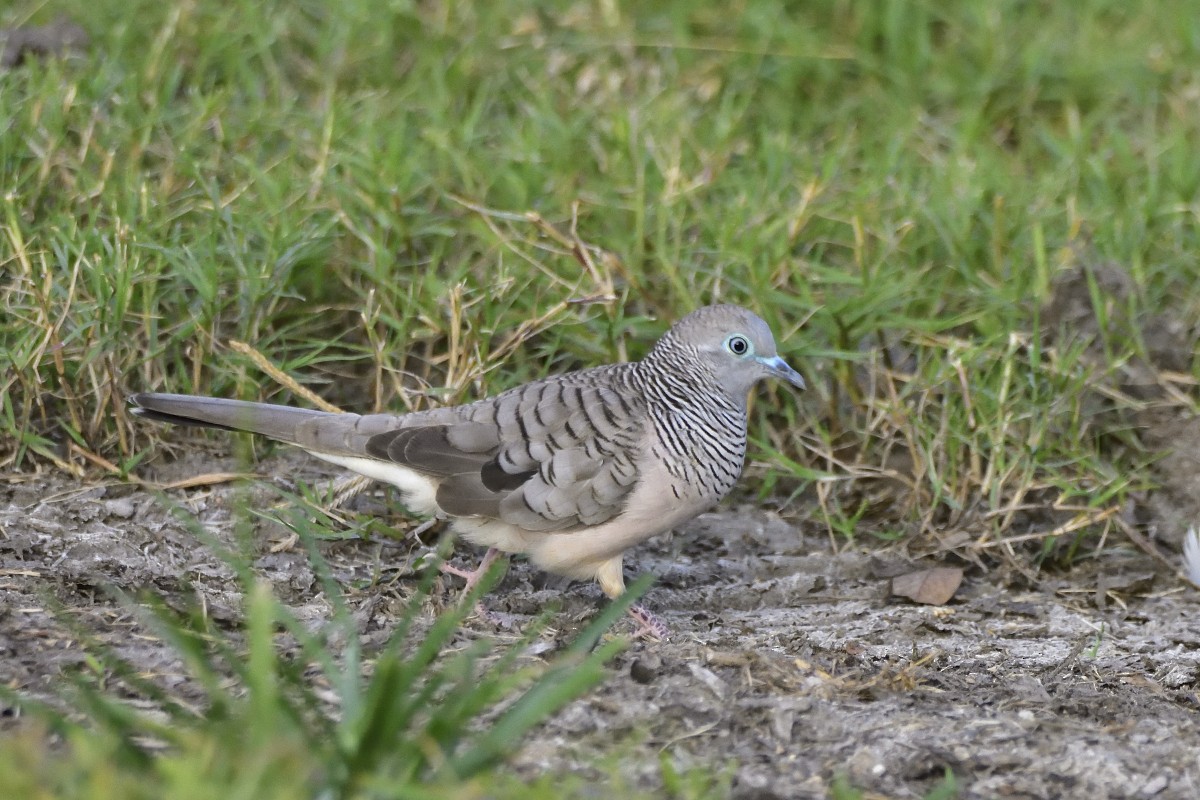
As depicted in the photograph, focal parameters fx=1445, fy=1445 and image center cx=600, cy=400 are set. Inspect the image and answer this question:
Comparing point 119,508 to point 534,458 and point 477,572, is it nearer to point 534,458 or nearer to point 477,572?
point 477,572

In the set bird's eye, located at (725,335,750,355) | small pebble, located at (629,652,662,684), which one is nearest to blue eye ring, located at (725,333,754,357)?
bird's eye, located at (725,335,750,355)

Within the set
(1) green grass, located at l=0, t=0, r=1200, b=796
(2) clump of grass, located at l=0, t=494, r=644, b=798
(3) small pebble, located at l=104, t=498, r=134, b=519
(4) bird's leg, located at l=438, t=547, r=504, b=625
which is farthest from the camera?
(1) green grass, located at l=0, t=0, r=1200, b=796

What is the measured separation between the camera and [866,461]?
193 inches

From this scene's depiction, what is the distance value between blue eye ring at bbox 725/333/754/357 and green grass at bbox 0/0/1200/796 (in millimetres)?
543

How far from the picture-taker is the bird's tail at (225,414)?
3938mm

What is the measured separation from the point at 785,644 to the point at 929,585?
2.53ft

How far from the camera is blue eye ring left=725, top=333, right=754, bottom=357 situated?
13.6ft

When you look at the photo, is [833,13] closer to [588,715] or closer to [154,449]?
[154,449]

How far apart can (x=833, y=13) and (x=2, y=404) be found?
14.2 feet

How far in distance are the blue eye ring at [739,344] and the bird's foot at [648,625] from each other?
30.9 inches

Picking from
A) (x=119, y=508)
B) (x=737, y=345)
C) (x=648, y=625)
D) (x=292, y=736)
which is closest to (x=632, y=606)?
(x=648, y=625)

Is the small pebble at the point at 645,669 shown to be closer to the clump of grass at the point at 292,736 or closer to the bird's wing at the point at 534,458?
the clump of grass at the point at 292,736

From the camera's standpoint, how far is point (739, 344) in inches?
164

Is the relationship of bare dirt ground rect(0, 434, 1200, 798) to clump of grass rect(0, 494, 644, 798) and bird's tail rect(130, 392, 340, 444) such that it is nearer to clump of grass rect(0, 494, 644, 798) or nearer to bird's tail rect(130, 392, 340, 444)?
clump of grass rect(0, 494, 644, 798)
